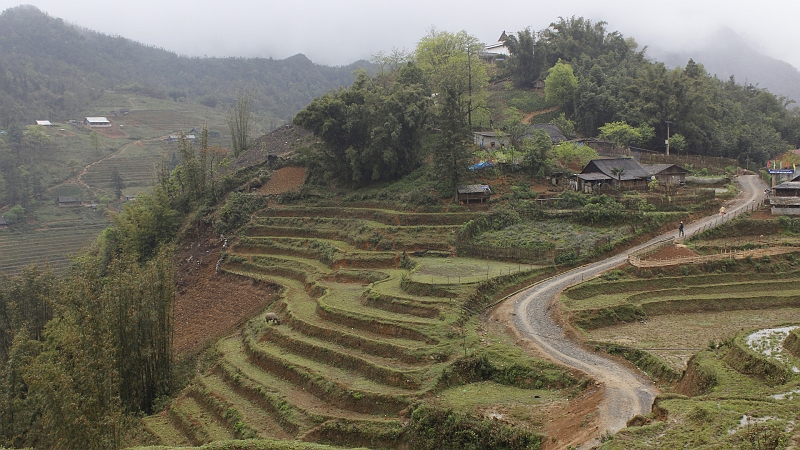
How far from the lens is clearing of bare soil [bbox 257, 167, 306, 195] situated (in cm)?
5188

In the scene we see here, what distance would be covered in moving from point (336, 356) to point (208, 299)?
18.2 metres

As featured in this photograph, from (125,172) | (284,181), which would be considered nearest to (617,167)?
(284,181)

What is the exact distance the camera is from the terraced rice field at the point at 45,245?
6644 centimetres

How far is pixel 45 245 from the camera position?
236ft

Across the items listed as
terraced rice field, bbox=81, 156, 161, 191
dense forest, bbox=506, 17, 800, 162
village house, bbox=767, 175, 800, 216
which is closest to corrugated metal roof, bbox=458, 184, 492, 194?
village house, bbox=767, 175, 800, 216

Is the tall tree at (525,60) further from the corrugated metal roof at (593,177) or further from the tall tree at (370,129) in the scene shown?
the corrugated metal roof at (593,177)

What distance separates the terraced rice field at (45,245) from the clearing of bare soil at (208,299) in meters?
27.3

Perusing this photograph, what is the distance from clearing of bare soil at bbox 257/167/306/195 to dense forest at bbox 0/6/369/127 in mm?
79885

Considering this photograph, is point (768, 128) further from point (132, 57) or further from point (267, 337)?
point (132, 57)

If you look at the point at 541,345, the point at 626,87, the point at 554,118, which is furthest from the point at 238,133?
the point at 541,345

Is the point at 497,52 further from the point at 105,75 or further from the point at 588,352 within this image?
the point at 105,75

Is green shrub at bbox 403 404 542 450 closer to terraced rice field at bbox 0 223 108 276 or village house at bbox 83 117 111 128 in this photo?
terraced rice field at bbox 0 223 108 276

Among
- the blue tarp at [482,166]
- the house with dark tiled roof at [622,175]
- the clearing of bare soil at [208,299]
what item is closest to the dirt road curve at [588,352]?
the house with dark tiled roof at [622,175]

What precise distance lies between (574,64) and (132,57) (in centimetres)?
15753
